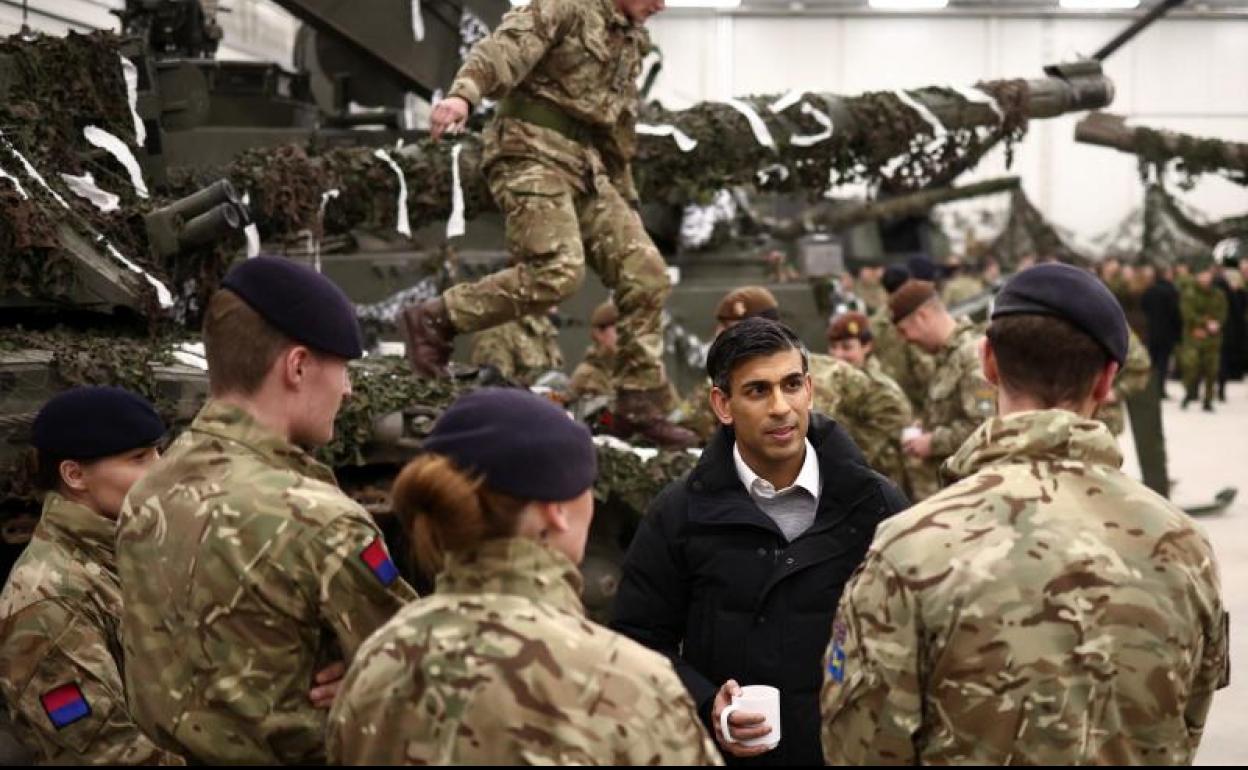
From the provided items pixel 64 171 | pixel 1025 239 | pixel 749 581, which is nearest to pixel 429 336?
pixel 64 171

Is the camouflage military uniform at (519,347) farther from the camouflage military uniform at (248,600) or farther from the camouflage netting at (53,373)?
the camouflage military uniform at (248,600)

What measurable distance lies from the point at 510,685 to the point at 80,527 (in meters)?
2.38

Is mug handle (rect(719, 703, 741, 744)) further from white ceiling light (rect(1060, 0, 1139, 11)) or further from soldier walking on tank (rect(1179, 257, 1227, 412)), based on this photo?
white ceiling light (rect(1060, 0, 1139, 11))

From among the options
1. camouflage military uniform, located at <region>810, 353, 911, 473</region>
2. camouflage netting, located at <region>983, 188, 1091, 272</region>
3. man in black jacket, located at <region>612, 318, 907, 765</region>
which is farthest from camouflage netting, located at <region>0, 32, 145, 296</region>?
camouflage netting, located at <region>983, 188, 1091, 272</region>

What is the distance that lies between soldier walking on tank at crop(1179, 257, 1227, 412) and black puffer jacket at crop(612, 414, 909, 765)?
72.5 feet

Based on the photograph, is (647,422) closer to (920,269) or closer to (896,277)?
(920,269)

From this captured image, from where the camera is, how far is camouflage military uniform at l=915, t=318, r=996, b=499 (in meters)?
9.23

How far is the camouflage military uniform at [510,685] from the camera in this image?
2648 millimetres

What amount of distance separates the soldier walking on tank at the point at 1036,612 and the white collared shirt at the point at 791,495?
1.30m

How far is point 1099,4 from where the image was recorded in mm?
37906

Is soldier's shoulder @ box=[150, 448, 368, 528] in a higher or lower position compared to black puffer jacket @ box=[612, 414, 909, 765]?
higher

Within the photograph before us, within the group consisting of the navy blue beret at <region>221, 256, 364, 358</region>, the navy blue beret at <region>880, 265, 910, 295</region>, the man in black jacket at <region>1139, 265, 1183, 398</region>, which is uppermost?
the navy blue beret at <region>221, 256, 364, 358</region>

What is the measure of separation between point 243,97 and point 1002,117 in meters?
4.64

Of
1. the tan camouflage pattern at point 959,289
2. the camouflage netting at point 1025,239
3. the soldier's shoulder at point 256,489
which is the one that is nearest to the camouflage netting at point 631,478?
the soldier's shoulder at point 256,489
